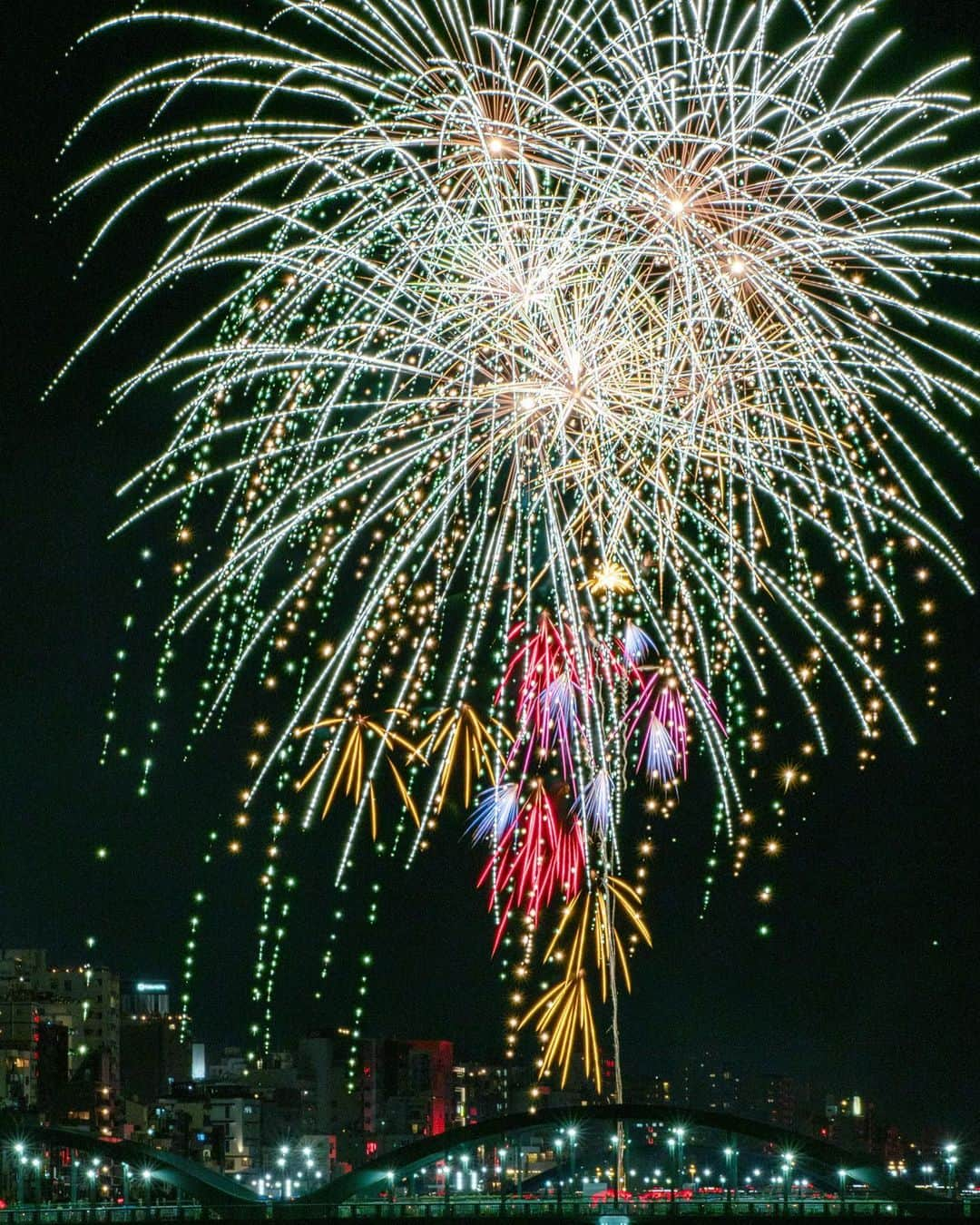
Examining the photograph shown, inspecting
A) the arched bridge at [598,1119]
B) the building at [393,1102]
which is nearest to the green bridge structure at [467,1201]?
the arched bridge at [598,1119]

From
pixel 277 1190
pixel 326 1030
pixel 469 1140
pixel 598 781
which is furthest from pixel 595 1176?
pixel 598 781

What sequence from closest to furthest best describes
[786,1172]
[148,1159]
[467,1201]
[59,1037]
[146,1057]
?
[786,1172]
[148,1159]
[467,1201]
[59,1037]
[146,1057]

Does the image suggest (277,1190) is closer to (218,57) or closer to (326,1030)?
(326,1030)

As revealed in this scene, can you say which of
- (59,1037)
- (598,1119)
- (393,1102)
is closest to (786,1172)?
(598,1119)

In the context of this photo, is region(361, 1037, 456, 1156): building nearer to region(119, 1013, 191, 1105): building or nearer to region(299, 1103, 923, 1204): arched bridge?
region(119, 1013, 191, 1105): building

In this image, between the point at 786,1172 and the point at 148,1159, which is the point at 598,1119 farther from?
the point at 148,1159
